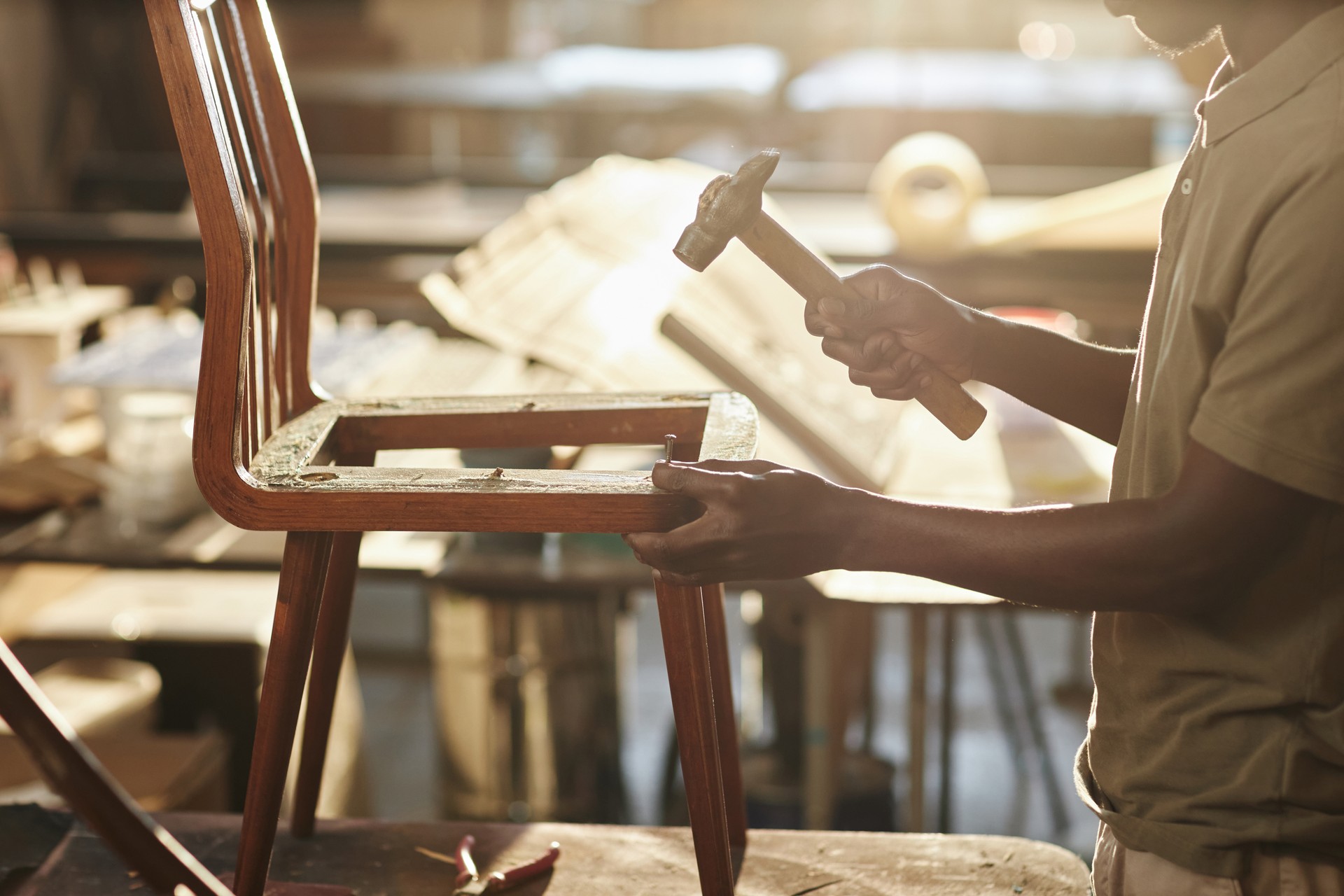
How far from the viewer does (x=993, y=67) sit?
650 cm

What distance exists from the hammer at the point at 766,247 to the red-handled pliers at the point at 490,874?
2.41 ft

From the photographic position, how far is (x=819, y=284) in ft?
4.15

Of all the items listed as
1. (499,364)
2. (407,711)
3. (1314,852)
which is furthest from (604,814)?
(1314,852)

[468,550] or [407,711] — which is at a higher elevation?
[468,550]

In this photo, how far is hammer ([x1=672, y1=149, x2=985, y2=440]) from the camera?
1.18 m

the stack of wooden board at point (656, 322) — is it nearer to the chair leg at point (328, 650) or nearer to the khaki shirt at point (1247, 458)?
the chair leg at point (328, 650)

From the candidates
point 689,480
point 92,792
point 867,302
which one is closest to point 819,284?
point 867,302

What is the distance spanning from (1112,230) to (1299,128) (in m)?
2.40

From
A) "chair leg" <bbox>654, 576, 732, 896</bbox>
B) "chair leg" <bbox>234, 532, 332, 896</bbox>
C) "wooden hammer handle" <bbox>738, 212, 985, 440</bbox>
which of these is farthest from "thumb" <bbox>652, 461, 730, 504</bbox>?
"chair leg" <bbox>234, 532, 332, 896</bbox>

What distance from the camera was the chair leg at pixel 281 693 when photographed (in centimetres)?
120

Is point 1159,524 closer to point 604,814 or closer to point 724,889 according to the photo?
point 724,889

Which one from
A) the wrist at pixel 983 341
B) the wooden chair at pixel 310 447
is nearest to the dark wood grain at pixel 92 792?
the wooden chair at pixel 310 447

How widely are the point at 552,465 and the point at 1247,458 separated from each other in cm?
139

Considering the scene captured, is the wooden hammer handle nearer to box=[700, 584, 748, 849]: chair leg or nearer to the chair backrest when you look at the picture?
box=[700, 584, 748, 849]: chair leg
